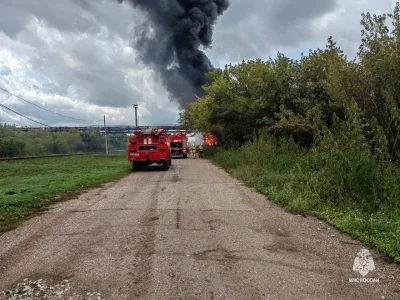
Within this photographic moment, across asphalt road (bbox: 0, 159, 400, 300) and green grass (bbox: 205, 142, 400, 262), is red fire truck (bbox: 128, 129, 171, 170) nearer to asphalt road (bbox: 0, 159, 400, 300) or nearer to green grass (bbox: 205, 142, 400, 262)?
green grass (bbox: 205, 142, 400, 262)

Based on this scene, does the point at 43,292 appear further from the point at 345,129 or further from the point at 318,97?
the point at 318,97

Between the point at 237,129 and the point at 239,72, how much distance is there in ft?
17.3

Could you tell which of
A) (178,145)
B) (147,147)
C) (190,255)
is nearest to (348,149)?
(190,255)

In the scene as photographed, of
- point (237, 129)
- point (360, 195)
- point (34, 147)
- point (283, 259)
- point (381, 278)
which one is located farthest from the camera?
point (34, 147)

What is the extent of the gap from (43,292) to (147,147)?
20.5 m

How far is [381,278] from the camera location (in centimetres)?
522

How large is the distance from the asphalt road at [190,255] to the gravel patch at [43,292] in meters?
0.09

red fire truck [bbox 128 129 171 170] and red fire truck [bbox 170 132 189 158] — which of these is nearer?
red fire truck [bbox 128 129 171 170]

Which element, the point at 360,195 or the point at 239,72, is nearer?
the point at 360,195

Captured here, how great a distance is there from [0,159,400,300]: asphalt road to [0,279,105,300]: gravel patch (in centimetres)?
9

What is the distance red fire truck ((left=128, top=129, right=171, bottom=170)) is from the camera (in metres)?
25.0

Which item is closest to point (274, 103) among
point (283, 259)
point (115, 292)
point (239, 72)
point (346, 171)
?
point (239, 72)

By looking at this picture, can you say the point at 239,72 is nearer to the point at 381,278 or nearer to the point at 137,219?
the point at 137,219

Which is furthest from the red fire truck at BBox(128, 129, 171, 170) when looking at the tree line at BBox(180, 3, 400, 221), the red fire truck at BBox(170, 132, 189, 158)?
the red fire truck at BBox(170, 132, 189, 158)
